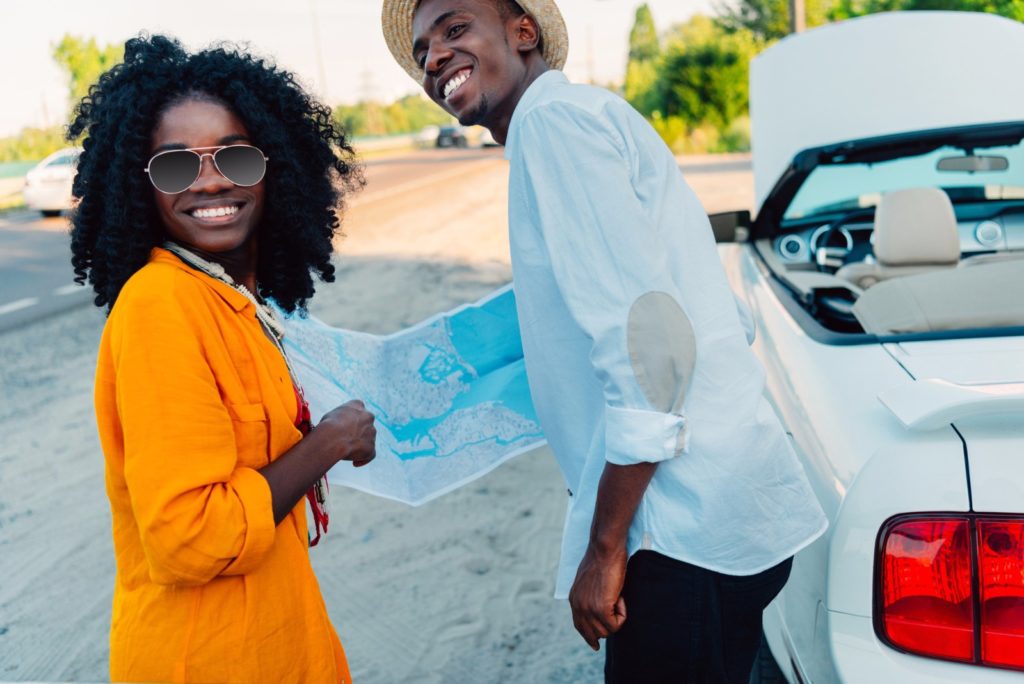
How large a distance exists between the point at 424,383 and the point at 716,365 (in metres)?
0.87

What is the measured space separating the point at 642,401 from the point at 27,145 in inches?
1677

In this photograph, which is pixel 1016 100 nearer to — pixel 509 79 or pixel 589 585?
pixel 509 79

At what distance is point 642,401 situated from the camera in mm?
1370

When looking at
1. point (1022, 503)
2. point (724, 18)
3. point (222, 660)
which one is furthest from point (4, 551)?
point (724, 18)

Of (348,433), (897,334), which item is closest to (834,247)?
(897,334)

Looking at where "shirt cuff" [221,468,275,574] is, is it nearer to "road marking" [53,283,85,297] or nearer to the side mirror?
the side mirror

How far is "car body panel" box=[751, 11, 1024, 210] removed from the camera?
370 cm

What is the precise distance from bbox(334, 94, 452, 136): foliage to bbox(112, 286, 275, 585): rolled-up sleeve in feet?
202

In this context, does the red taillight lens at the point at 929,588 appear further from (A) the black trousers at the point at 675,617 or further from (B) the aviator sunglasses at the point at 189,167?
(B) the aviator sunglasses at the point at 189,167

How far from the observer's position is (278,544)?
5.06 feet

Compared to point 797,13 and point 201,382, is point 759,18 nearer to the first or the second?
point 797,13

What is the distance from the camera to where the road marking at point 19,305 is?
A: 9.26 m

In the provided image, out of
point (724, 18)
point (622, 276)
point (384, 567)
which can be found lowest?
point (384, 567)

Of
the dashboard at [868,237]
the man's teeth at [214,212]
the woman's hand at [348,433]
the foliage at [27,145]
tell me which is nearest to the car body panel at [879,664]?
the woman's hand at [348,433]
